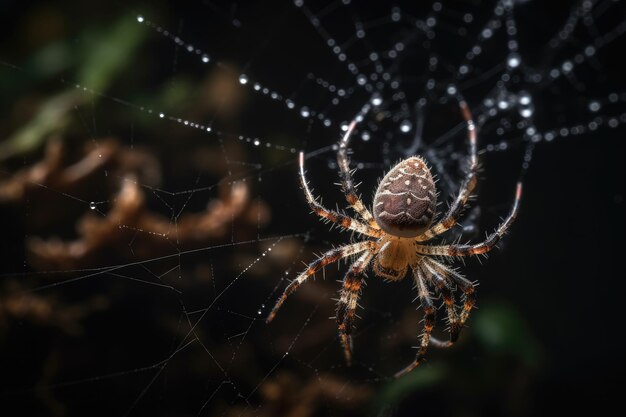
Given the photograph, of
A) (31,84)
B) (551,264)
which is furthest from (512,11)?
(31,84)

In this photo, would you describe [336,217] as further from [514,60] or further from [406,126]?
[514,60]

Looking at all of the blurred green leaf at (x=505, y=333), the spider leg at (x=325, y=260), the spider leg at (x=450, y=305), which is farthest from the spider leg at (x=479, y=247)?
the blurred green leaf at (x=505, y=333)

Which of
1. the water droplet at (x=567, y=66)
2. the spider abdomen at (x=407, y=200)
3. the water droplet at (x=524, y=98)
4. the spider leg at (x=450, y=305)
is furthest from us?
the water droplet at (x=567, y=66)

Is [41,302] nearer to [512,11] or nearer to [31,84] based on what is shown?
[31,84]

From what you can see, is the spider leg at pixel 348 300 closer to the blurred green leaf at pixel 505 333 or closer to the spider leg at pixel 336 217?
the spider leg at pixel 336 217

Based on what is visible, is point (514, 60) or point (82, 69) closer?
point (82, 69)

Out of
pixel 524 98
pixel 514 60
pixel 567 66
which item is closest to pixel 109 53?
pixel 524 98
